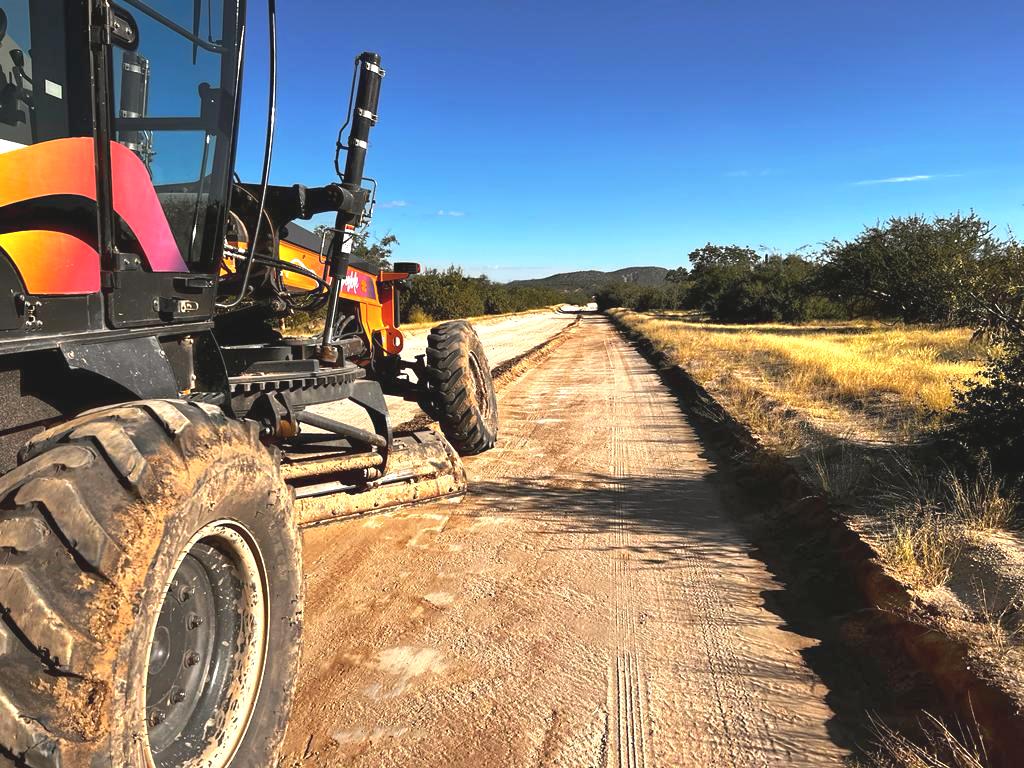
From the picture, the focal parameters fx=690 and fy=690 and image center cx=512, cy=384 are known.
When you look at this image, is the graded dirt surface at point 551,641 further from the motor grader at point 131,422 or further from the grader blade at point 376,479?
the motor grader at point 131,422

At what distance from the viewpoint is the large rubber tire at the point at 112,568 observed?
59.3 inches

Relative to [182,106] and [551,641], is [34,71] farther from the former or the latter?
[551,641]

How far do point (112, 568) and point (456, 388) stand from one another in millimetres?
4977

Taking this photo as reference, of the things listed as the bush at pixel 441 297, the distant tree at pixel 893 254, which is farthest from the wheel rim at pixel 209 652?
the bush at pixel 441 297

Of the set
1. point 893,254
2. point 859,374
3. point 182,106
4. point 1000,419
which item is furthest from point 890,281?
point 182,106

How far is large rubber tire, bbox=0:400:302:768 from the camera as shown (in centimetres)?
151

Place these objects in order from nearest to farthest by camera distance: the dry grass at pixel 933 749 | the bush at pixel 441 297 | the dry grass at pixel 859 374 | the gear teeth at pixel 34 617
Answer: the gear teeth at pixel 34 617
the dry grass at pixel 933 749
the dry grass at pixel 859 374
the bush at pixel 441 297

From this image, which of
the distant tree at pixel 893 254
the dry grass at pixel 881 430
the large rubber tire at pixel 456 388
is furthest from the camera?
the distant tree at pixel 893 254

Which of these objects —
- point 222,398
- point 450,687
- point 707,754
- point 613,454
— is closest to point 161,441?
point 222,398

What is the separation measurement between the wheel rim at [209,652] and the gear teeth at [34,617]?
445 mm

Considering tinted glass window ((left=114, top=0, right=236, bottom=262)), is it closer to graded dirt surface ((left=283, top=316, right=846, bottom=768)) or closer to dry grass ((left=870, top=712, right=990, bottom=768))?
graded dirt surface ((left=283, top=316, right=846, bottom=768))

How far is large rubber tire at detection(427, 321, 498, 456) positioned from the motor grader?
273 centimetres

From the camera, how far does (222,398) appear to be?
3.18 meters

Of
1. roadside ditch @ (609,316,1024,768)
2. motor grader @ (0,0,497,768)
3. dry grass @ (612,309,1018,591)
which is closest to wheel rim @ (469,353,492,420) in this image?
→ roadside ditch @ (609,316,1024,768)
